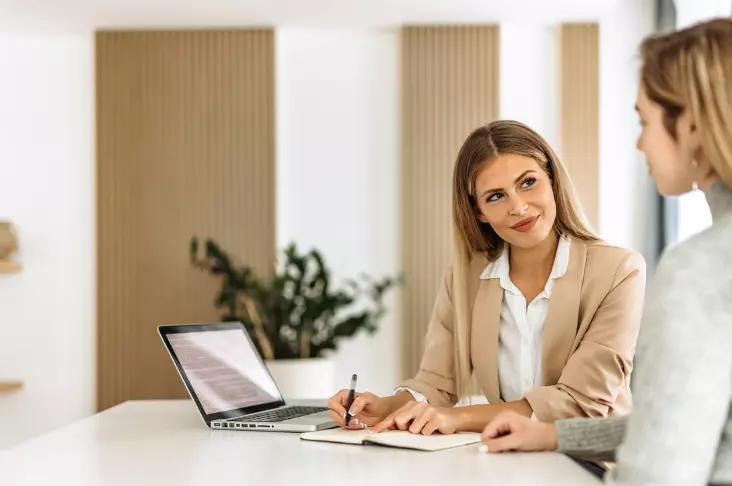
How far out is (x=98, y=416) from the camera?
7.23ft

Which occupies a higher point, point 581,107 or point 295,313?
point 581,107

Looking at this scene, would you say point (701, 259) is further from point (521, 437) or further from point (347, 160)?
point (347, 160)

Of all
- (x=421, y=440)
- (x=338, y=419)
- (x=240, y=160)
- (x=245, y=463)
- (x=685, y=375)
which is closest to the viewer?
(x=685, y=375)

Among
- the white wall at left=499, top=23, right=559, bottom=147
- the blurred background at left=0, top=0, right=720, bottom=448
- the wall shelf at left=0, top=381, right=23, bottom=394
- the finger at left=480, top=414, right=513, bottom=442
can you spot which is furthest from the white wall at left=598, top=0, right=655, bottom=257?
the finger at left=480, top=414, right=513, bottom=442

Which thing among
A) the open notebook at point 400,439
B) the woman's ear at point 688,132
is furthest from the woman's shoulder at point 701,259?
the open notebook at point 400,439

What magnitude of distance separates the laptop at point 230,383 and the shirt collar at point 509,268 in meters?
0.53

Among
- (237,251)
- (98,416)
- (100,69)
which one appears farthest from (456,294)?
(100,69)

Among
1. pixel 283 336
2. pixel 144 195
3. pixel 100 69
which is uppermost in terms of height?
pixel 100 69

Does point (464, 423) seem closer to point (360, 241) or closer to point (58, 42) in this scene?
point (360, 241)

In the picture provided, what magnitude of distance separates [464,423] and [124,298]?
4368 millimetres

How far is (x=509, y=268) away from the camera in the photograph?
7.46 ft

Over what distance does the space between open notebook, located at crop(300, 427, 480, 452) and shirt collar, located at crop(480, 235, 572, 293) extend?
1.49 feet

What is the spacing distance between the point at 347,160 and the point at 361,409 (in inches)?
156

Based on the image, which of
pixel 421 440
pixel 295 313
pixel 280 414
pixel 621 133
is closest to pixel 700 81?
pixel 421 440
